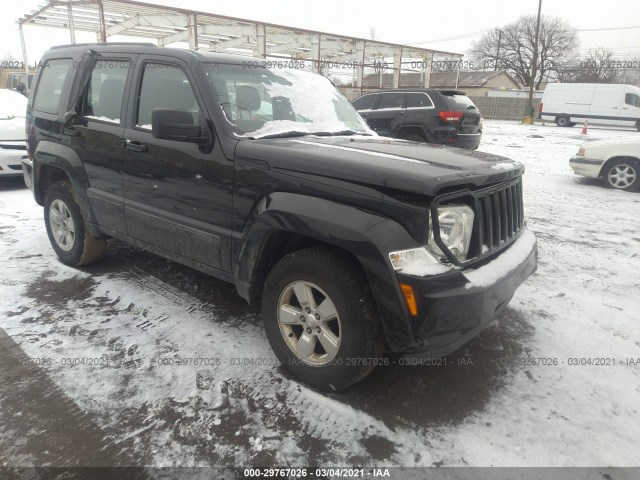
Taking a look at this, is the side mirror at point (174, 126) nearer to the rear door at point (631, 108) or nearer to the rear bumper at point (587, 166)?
the rear bumper at point (587, 166)

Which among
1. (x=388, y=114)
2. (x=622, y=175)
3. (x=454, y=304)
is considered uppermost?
(x=388, y=114)

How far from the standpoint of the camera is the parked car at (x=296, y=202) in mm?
2191

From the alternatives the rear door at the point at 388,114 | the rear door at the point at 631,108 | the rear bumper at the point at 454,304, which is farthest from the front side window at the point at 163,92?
the rear door at the point at 631,108

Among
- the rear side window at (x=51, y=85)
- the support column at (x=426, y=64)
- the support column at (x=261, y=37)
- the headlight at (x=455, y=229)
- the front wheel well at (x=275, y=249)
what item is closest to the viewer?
the headlight at (x=455, y=229)

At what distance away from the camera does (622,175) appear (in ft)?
27.7

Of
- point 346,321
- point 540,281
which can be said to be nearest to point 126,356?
point 346,321

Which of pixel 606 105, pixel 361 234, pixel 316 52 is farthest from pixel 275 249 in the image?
pixel 606 105

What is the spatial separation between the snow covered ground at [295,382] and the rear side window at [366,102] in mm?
7749

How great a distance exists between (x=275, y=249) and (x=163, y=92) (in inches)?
63.0

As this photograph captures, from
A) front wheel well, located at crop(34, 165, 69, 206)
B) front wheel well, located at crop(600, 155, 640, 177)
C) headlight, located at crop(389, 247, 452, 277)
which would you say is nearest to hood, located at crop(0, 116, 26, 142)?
front wheel well, located at crop(34, 165, 69, 206)

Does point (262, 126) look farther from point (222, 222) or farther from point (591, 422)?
point (591, 422)

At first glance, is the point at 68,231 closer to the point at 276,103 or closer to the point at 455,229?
the point at 276,103

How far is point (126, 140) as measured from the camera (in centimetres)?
344

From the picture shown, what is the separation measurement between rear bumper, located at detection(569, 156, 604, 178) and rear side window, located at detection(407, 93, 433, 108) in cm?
331
